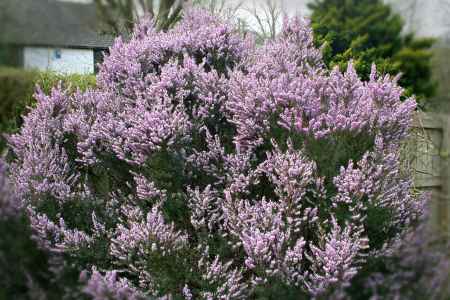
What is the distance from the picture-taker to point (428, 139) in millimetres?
7445

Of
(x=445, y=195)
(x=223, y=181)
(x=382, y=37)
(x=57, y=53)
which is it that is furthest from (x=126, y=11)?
(x=445, y=195)

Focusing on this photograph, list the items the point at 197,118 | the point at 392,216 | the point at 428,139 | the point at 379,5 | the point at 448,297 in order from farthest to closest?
the point at 428,139
the point at 197,118
the point at 392,216
the point at 379,5
the point at 448,297

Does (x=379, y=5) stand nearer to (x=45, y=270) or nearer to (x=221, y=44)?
(x=221, y=44)

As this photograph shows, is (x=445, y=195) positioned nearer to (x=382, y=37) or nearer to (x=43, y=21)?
(x=382, y=37)

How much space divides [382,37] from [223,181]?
4.82ft

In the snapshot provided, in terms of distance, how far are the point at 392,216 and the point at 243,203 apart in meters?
0.99

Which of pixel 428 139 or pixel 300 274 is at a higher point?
pixel 428 139

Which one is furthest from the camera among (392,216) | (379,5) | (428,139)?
(428,139)

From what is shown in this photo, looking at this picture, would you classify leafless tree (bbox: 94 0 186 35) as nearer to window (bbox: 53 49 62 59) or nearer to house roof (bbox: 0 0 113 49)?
house roof (bbox: 0 0 113 49)

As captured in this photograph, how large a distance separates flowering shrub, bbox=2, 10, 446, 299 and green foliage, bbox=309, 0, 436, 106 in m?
0.36

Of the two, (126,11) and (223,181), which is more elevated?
(126,11)

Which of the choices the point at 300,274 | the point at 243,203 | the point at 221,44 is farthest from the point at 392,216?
the point at 221,44

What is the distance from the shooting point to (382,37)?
3.17 metres

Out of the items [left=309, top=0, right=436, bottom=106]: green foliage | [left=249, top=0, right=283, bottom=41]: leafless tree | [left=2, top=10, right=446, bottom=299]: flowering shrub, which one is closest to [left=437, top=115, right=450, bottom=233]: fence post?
[left=309, top=0, right=436, bottom=106]: green foliage
